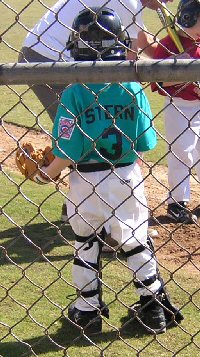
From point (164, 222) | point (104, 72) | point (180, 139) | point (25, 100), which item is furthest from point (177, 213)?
point (25, 100)

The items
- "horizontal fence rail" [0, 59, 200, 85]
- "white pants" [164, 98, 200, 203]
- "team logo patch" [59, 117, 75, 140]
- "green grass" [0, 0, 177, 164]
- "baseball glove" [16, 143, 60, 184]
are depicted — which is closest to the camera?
"horizontal fence rail" [0, 59, 200, 85]

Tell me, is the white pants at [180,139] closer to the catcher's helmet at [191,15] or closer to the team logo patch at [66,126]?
the catcher's helmet at [191,15]

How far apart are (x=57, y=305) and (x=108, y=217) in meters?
0.49

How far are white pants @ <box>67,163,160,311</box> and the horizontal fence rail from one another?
1.07 metres

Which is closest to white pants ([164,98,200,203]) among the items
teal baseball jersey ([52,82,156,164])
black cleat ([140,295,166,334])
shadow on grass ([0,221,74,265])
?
shadow on grass ([0,221,74,265])

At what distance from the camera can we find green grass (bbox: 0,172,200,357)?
12.2 feet

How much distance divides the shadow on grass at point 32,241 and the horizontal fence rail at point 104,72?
201 cm

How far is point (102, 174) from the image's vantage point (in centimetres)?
379

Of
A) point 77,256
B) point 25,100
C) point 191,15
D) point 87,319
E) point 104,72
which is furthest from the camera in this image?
point 25,100

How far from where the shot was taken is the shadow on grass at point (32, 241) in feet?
15.9

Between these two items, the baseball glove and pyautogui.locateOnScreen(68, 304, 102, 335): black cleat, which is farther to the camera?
the baseball glove

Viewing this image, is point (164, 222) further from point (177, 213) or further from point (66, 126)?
point (66, 126)

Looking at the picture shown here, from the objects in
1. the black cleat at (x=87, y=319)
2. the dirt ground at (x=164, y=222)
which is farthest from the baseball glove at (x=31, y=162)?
the black cleat at (x=87, y=319)

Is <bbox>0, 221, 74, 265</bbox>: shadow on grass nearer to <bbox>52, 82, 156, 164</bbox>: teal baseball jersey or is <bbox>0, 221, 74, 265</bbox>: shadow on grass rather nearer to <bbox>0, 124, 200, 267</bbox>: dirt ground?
<bbox>0, 124, 200, 267</bbox>: dirt ground
